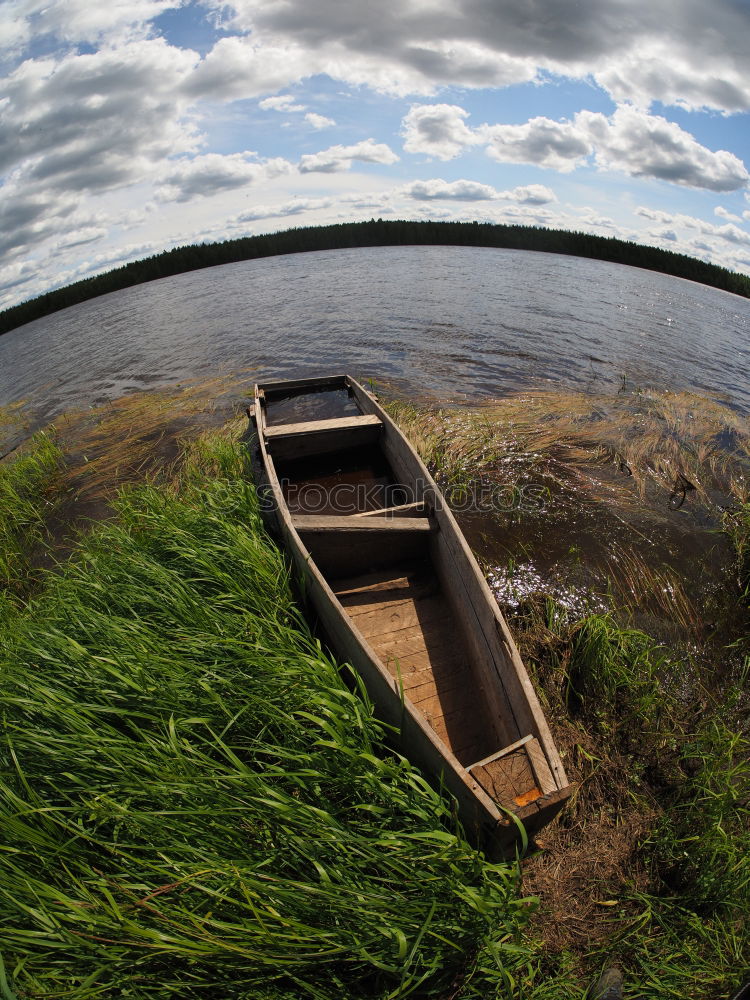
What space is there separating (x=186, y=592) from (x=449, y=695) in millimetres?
2479

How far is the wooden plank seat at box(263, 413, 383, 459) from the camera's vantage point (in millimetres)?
7301

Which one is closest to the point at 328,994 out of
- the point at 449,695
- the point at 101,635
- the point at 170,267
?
the point at 449,695

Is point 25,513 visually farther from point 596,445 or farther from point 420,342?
point 420,342

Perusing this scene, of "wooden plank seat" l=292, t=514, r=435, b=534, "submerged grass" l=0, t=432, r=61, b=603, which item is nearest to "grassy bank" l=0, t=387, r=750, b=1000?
"wooden plank seat" l=292, t=514, r=435, b=534

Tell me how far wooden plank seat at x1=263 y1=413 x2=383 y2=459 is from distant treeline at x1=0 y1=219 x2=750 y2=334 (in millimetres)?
53844

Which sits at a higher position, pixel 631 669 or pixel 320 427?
pixel 320 427

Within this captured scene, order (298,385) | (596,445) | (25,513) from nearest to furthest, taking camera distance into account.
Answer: (25,513) < (596,445) < (298,385)

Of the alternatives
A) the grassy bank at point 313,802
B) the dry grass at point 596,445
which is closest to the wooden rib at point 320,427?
the dry grass at point 596,445

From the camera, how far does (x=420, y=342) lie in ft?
53.7

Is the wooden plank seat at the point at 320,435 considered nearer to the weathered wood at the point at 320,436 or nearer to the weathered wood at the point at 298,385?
the weathered wood at the point at 320,436

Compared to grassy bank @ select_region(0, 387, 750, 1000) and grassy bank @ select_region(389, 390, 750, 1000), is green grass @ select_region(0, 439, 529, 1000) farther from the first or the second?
grassy bank @ select_region(389, 390, 750, 1000)

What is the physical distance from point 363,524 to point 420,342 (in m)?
13.1

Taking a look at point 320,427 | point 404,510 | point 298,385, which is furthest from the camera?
point 298,385

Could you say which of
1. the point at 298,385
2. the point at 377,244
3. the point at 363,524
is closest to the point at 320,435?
the point at 298,385
